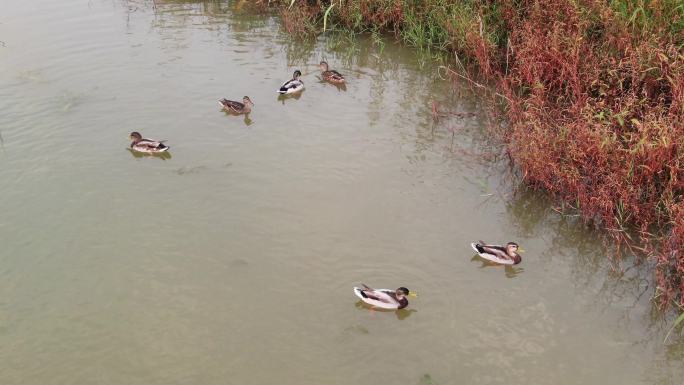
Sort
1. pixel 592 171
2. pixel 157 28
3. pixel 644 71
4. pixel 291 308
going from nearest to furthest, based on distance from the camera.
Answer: pixel 291 308 < pixel 592 171 < pixel 644 71 < pixel 157 28

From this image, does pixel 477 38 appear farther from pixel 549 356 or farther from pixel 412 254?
pixel 549 356

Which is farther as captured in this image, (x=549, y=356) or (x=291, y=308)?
(x=291, y=308)

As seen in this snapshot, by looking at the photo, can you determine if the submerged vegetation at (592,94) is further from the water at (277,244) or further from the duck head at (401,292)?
the duck head at (401,292)

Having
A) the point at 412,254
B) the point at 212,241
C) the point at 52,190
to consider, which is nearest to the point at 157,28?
the point at 52,190

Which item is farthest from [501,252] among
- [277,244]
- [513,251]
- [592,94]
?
[592,94]

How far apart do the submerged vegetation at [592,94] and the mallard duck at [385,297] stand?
3.01 m

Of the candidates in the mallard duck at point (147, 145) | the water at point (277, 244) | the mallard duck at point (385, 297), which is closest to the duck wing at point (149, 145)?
the mallard duck at point (147, 145)

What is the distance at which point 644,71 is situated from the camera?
1012 centimetres

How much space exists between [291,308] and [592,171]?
4859mm

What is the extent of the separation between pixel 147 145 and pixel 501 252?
232 inches

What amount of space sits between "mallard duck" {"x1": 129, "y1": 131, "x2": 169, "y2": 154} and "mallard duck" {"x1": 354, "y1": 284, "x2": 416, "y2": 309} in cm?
466

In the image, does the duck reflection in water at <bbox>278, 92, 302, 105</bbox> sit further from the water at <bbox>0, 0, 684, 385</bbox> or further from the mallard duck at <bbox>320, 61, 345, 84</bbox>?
the mallard duck at <bbox>320, 61, 345, 84</bbox>

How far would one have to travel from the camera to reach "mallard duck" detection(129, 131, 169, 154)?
10.6 metres

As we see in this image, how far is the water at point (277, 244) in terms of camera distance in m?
7.04
